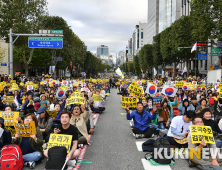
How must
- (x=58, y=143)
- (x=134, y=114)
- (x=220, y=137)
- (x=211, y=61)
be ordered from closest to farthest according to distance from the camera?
1. (x=58, y=143)
2. (x=220, y=137)
3. (x=134, y=114)
4. (x=211, y=61)

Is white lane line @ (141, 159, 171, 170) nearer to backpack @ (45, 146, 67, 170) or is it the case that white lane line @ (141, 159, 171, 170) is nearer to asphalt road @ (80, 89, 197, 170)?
asphalt road @ (80, 89, 197, 170)

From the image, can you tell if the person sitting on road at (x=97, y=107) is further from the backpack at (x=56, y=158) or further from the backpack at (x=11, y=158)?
the backpack at (x=56, y=158)

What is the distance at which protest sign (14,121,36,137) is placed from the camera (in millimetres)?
5422

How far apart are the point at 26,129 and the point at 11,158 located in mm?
764

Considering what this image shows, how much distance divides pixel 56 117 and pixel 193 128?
16.3 ft

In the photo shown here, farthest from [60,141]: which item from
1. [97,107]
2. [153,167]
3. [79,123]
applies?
[97,107]

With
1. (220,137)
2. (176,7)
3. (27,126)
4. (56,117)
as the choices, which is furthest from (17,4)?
(176,7)

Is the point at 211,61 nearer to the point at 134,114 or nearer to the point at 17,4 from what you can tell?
the point at 17,4

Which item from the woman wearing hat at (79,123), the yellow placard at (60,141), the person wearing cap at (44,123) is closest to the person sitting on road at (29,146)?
the yellow placard at (60,141)

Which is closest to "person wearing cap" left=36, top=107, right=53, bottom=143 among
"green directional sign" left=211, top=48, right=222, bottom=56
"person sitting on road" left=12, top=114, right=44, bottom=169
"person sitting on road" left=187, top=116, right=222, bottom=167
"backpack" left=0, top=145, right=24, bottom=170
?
"person sitting on road" left=12, top=114, right=44, bottom=169

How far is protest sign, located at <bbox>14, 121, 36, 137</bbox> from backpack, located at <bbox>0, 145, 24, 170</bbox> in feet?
1.25

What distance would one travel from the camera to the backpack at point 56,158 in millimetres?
4848

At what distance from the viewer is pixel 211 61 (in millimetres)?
41625

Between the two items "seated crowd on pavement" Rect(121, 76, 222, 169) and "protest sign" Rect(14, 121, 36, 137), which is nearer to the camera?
"protest sign" Rect(14, 121, 36, 137)
